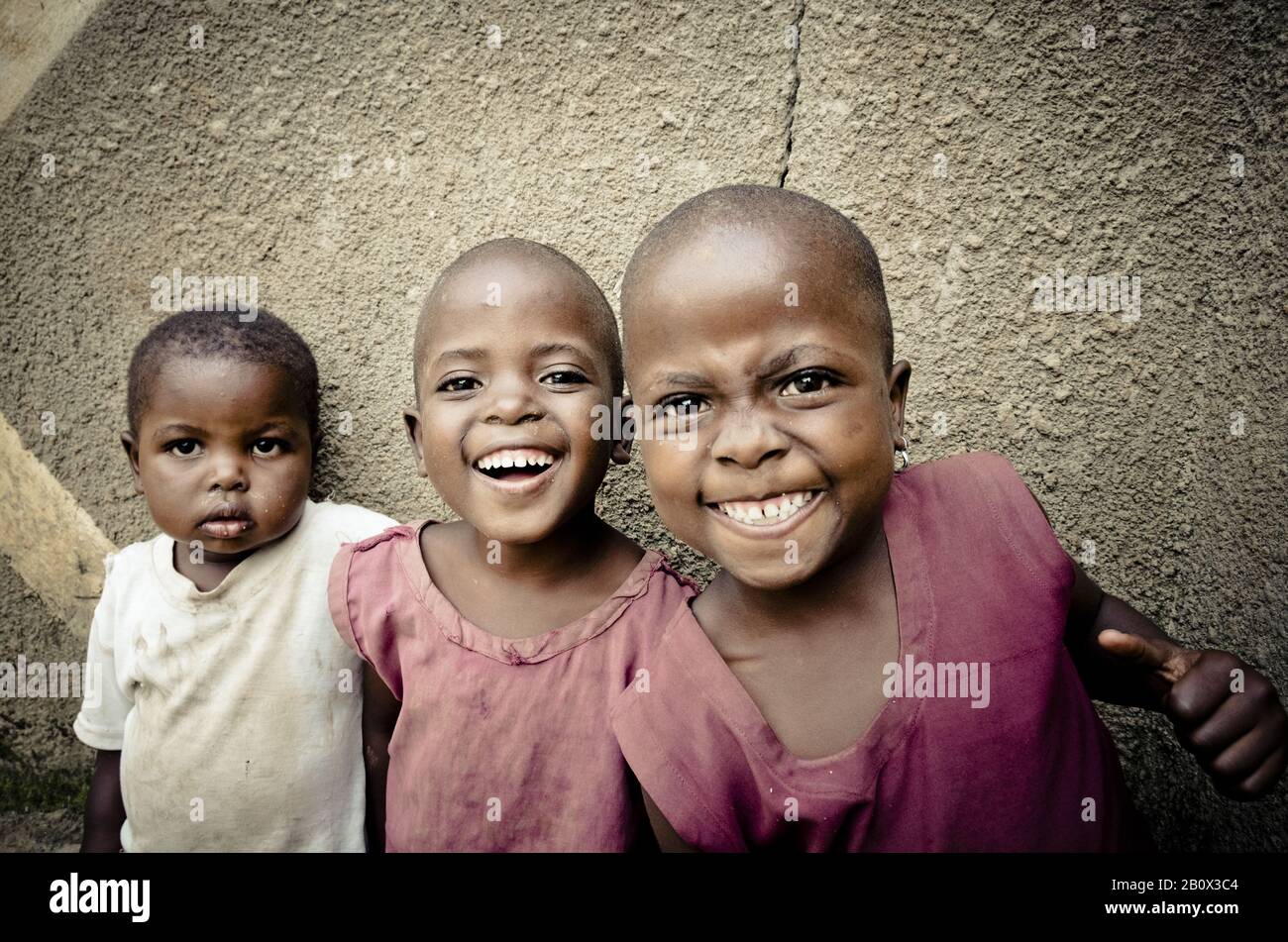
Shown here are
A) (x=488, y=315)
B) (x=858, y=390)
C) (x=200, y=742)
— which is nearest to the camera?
(x=858, y=390)

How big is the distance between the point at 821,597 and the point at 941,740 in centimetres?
28

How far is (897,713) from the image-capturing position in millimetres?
1270

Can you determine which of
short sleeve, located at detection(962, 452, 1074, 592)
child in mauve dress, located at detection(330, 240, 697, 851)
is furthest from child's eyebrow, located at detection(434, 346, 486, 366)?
short sleeve, located at detection(962, 452, 1074, 592)

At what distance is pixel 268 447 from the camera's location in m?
1.80

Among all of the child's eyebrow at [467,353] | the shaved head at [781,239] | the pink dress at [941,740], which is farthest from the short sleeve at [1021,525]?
the child's eyebrow at [467,353]

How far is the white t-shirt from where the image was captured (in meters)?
1.79

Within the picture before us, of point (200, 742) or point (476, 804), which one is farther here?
point (200, 742)

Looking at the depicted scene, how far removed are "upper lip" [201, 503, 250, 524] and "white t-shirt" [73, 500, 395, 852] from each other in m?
0.14

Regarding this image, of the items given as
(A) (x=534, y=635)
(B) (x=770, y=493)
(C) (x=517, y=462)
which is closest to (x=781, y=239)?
(B) (x=770, y=493)

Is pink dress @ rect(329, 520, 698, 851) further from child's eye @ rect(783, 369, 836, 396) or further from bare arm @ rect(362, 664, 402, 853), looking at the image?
child's eye @ rect(783, 369, 836, 396)

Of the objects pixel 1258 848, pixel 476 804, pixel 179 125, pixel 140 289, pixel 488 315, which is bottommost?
pixel 1258 848

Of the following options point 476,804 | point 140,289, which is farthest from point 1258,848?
point 140,289

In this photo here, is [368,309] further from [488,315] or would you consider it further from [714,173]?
[714,173]

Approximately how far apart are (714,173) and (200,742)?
165cm
